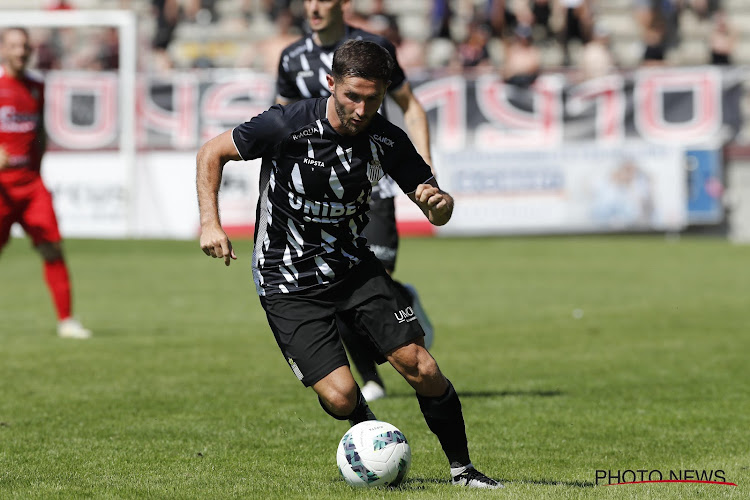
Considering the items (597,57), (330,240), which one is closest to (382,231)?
(330,240)

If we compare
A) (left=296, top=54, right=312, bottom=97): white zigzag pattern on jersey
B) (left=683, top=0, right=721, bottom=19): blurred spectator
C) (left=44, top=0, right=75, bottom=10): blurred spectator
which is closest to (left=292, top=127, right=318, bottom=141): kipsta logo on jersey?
(left=296, top=54, right=312, bottom=97): white zigzag pattern on jersey

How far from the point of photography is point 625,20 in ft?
87.2

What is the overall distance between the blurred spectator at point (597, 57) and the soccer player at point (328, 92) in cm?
1444

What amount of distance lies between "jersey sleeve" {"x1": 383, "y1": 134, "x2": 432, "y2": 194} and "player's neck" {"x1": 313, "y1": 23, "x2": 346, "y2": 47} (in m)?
2.76

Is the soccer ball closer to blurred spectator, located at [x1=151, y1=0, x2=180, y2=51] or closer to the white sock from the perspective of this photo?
the white sock

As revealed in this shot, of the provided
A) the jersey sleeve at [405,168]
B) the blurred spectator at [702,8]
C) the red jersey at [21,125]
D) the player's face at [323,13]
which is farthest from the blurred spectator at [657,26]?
the jersey sleeve at [405,168]

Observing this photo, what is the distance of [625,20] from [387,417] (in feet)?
67.5

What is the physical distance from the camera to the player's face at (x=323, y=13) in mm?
8055

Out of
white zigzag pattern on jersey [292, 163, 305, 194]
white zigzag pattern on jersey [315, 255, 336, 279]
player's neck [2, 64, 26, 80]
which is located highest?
player's neck [2, 64, 26, 80]

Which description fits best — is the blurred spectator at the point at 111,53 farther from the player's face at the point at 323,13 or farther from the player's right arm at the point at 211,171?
the player's right arm at the point at 211,171

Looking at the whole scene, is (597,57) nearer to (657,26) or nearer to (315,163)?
(657,26)

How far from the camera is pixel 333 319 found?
5672 mm

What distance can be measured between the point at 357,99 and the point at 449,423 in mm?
1470

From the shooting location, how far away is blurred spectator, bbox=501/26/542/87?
2216 centimetres
